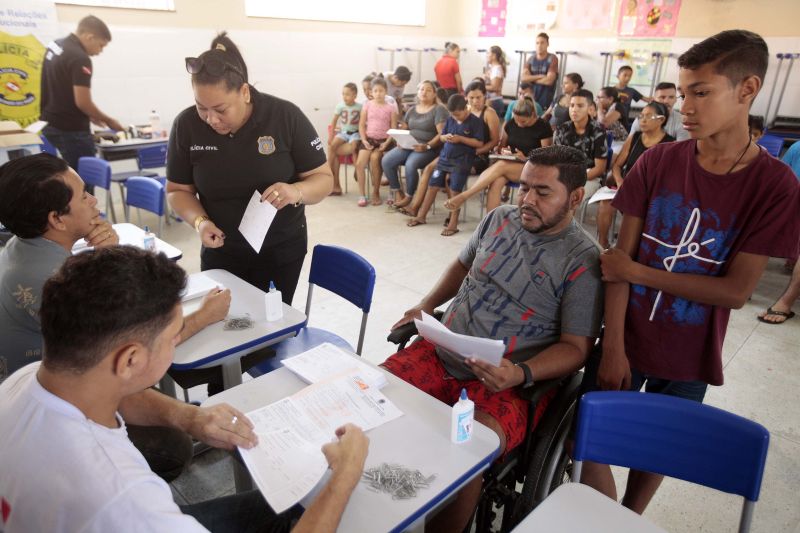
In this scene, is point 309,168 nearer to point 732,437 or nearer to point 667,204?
point 667,204

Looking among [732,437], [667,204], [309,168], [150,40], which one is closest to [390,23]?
[150,40]

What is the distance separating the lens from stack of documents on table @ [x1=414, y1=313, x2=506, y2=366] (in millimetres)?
1433

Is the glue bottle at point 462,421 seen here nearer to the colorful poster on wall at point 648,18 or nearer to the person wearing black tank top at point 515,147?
the person wearing black tank top at point 515,147

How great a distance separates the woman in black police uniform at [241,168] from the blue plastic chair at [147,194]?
1537 millimetres

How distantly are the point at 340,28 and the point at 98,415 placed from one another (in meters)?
8.05

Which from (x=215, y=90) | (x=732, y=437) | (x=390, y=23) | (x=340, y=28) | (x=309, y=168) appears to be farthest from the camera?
(x=390, y=23)

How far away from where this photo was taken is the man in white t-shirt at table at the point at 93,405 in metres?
0.78

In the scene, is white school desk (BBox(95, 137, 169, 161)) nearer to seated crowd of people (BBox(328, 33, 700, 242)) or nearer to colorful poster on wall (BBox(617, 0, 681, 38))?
seated crowd of people (BBox(328, 33, 700, 242))

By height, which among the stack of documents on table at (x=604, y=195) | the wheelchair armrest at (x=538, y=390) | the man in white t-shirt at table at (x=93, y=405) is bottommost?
the stack of documents on table at (x=604, y=195)

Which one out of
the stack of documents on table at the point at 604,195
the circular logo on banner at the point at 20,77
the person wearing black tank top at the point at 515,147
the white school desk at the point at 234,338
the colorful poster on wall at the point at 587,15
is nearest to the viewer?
the white school desk at the point at 234,338

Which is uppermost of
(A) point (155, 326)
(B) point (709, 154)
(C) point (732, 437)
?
(B) point (709, 154)

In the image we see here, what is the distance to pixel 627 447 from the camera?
134cm

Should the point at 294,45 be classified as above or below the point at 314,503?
above

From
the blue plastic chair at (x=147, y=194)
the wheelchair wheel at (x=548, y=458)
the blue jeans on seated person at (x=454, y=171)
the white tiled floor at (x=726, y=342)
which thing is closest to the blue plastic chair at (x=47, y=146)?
the white tiled floor at (x=726, y=342)
